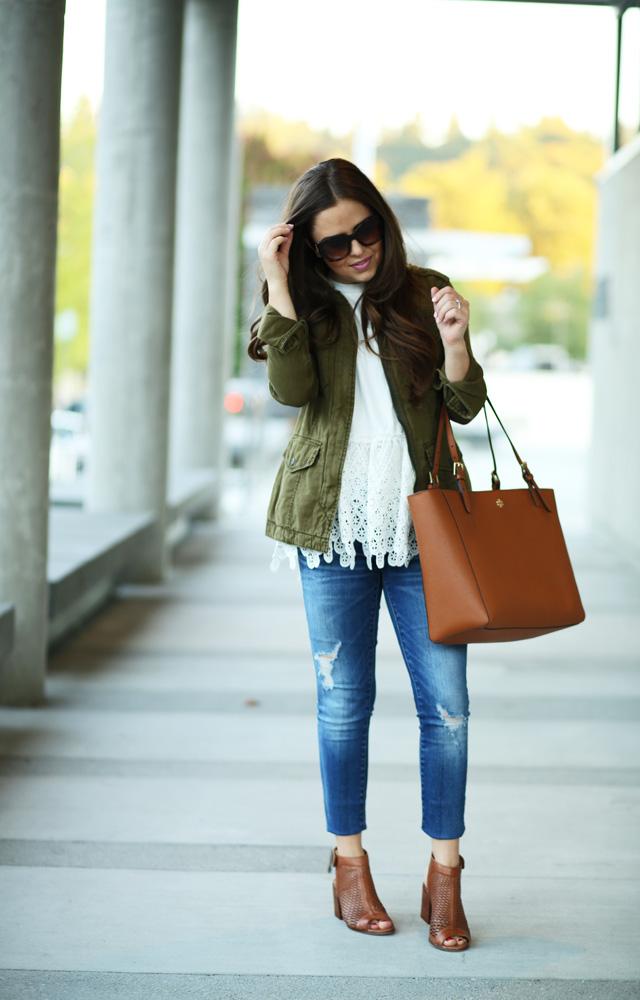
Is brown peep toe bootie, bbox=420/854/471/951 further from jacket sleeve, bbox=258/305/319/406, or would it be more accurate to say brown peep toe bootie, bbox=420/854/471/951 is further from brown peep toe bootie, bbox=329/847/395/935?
jacket sleeve, bbox=258/305/319/406

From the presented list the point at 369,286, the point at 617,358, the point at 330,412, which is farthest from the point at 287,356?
the point at 617,358

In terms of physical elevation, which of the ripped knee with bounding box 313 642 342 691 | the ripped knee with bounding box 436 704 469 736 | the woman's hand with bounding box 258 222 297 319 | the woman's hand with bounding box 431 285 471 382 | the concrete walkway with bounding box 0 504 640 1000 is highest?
the woman's hand with bounding box 258 222 297 319

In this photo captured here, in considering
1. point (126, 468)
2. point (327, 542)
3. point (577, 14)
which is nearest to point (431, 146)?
point (577, 14)

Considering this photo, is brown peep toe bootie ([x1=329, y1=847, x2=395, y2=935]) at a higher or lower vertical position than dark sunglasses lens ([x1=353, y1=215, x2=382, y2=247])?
lower

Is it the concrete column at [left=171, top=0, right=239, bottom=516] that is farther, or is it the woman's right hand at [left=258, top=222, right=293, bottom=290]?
the concrete column at [left=171, top=0, right=239, bottom=516]

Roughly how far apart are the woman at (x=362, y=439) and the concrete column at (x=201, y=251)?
8375mm

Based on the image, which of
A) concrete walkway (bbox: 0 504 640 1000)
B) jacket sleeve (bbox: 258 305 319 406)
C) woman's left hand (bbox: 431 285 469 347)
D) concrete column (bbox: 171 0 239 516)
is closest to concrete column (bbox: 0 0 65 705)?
concrete walkway (bbox: 0 504 640 1000)

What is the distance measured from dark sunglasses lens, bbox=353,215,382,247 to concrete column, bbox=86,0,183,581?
194 inches

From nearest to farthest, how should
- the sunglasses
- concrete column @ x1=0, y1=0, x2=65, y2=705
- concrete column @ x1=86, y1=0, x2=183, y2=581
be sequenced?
the sunglasses < concrete column @ x1=0, y1=0, x2=65, y2=705 < concrete column @ x1=86, y1=0, x2=183, y2=581

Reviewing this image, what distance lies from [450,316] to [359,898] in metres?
1.44

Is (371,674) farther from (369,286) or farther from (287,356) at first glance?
(369,286)

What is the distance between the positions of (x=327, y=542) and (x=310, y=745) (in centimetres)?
192

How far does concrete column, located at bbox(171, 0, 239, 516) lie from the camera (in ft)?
35.4

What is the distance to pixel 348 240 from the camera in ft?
8.45
